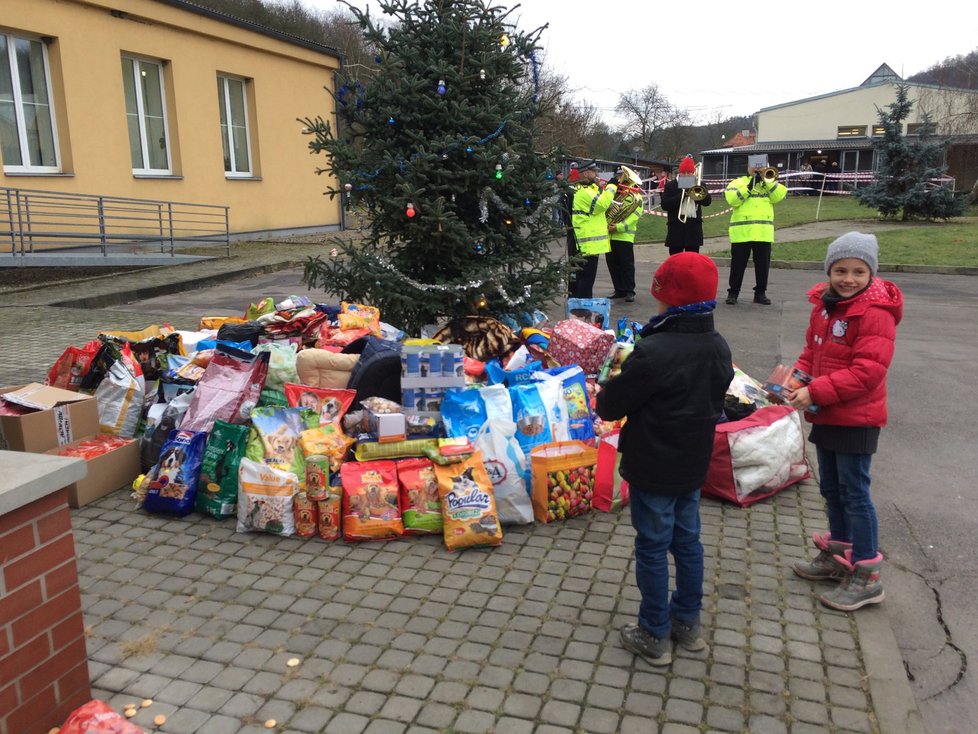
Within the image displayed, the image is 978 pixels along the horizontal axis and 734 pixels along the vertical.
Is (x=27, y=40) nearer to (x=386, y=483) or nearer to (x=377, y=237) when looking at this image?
(x=377, y=237)

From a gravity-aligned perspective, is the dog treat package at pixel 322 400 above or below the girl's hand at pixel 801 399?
below

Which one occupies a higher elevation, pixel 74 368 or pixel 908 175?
pixel 908 175

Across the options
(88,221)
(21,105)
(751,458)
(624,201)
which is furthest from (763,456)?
(21,105)

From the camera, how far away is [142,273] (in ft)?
48.5

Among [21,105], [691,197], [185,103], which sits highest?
[185,103]

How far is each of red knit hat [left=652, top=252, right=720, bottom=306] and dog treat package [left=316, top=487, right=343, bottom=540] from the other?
6.93 ft

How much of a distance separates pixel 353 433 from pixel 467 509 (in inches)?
39.6

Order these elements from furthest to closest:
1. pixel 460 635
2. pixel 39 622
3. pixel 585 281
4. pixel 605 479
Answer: pixel 585 281, pixel 605 479, pixel 460 635, pixel 39 622

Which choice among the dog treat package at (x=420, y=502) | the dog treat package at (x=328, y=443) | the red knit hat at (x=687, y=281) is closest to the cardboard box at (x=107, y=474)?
the dog treat package at (x=328, y=443)

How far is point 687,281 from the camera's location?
313 cm

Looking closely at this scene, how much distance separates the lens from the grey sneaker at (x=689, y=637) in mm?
3338

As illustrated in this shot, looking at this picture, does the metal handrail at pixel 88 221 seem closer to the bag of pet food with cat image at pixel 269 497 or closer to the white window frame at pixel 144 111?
the white window frame at pixel 144 111

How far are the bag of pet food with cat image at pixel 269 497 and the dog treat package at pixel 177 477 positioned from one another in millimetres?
437

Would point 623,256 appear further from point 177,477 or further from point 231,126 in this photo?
point 231,126
